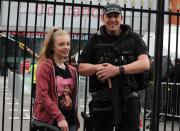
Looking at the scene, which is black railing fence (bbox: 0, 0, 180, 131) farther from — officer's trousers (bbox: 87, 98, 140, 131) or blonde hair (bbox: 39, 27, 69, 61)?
blonde hair (bbox: 39, 27, 69, 61)

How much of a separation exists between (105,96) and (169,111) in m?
6.95

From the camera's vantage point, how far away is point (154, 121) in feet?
19.6

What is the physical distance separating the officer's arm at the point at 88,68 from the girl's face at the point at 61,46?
320 millimetres

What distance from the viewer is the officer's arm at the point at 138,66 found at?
13.7ft

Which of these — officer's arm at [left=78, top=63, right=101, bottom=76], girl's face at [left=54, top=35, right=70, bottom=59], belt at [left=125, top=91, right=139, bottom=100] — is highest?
girl's face at [left=54, top=35, right=70, bottom=59]

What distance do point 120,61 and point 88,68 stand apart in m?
0.32

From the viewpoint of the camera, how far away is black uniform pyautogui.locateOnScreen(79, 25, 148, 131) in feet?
13.7

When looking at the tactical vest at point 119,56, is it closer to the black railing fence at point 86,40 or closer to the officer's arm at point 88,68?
the officer's arm at point 88,68

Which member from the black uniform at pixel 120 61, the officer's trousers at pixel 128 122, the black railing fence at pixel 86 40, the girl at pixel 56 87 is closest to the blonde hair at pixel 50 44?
the girl at pixel 56 87

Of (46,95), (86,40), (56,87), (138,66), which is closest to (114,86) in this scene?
(138,66)

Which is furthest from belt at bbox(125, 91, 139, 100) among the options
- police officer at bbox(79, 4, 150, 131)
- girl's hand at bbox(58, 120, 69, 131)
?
girl's hand at bbox(58, 120, 69, 131)

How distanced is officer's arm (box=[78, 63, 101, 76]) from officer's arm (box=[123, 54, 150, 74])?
283mm

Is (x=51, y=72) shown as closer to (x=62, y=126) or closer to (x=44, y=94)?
(x=44, y=94)

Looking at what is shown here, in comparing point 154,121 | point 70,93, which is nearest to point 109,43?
point 70,93
